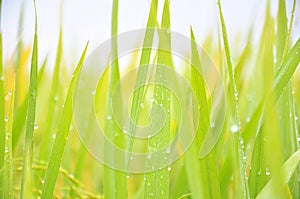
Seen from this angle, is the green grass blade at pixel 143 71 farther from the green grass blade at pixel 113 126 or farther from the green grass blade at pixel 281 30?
the green grass blade at pixel 281 30

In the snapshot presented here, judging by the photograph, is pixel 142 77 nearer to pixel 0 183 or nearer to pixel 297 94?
pixel 0 183

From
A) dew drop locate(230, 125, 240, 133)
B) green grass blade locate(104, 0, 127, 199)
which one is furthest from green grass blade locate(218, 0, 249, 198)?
green grass blade locate(104, 0, 127, 199)

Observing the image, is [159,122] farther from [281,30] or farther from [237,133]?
[281,30]

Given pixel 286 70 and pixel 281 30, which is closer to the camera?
pixel 286 70

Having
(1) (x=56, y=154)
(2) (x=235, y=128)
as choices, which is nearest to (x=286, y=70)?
(2) (x=235, y=128)

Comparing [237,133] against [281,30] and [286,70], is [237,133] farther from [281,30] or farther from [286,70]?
[281,30]

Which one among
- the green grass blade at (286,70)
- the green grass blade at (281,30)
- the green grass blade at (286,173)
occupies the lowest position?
the green grass blade at (286,173)

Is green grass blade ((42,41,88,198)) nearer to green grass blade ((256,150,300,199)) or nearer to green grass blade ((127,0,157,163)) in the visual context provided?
green grass blade ((127,0,157,163))

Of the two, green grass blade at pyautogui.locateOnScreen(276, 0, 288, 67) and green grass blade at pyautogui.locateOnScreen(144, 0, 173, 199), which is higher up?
green grass blade at pyautogui.locateOnScreen(276, 0, 288, 67)

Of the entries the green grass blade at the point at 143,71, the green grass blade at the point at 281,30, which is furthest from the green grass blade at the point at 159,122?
the green grass blade at the point at 281,30

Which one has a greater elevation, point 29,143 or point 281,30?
point 281,30

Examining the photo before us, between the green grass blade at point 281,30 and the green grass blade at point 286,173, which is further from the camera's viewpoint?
the green grass blade at point 281,30

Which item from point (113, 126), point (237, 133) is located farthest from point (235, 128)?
point (113, 126)
